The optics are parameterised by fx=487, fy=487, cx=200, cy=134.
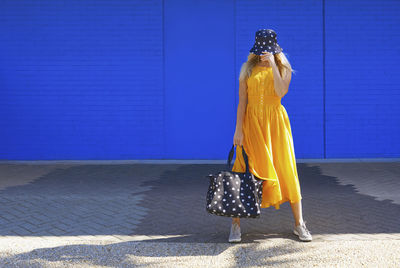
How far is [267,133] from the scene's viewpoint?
4.33m

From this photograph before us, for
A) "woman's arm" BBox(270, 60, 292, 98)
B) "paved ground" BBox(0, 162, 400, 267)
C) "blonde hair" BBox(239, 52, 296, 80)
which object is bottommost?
"paved ground" BBox(0, 162, 400, 267)

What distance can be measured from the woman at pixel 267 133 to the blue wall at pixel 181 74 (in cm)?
Answer: 537

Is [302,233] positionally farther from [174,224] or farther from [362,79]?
[362,79]

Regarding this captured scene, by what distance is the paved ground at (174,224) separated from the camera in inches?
153

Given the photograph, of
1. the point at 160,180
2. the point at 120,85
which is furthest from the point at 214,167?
the point at 120,85

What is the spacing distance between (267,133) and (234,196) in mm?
703

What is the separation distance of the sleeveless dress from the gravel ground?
48 cm

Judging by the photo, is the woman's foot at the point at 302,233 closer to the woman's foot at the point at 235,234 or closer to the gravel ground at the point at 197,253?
the gravel ground at the point at 197,253

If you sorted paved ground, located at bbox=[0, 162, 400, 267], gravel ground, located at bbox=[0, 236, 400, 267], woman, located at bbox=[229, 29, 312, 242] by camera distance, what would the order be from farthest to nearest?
woman, located at bbox=[229, 29, 312, 242] < paved ground, located at bbox=[0, 162, 400, 267] < gravel ground, located at bbox=[0, 236, 400, 267]

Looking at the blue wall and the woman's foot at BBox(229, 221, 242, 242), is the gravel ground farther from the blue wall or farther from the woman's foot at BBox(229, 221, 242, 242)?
the blue wall

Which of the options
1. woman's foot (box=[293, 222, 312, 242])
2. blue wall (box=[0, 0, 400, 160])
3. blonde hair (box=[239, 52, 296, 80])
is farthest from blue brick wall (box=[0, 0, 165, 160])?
woman's foot (box=[293, 222, 312, 242])

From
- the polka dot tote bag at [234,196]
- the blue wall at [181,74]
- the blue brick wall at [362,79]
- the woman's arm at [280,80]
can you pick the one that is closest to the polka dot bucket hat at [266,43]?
the woman's arm at [280,80]

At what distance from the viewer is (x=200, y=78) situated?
32.1ft

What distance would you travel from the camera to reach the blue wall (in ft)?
31.8
